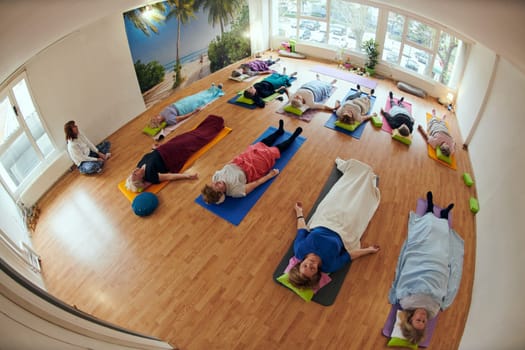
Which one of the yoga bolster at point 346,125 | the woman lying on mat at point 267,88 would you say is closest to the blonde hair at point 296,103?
the woman lying on mat at point 267,88

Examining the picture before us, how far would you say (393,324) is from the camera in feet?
9.27

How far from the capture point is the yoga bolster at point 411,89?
6098 millimetres

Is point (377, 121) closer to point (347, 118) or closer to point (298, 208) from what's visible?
point (347, 118)

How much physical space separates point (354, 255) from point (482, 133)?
293cm

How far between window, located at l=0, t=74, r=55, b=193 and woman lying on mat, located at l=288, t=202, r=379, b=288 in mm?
3794

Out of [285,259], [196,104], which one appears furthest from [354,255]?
[196,104]

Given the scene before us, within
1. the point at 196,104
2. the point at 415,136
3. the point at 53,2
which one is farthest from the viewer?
the point at 196,104

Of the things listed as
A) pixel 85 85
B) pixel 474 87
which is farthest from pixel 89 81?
pixel 474 87

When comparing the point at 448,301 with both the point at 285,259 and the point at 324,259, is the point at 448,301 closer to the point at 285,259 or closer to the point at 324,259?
the point at 324,259

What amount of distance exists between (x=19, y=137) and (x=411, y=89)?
23.2ft

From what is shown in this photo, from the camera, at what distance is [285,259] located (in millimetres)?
3371

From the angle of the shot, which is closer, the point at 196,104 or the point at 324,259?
the point at 324,259

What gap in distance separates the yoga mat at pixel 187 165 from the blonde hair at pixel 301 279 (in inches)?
95.1

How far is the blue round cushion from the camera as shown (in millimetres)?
3850
